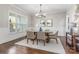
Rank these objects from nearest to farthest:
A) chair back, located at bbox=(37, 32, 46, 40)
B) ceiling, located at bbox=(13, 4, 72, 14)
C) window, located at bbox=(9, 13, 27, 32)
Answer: ceiling, located at bbox=(13, 4, 72, 14) → window, located at bbox=(9, 13, 27, 32) → chair back, located at bbox=(37, 32, 46, 40)

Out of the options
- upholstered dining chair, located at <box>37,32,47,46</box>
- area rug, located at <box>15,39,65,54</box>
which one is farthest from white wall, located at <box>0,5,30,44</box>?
upholstered dining chair, located at <box>37,32,47,46</box>

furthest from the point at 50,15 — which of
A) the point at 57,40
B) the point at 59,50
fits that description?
the point at 59,50

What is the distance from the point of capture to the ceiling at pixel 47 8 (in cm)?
231

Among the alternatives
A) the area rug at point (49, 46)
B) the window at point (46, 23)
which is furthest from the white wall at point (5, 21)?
the window at point (46, 23)

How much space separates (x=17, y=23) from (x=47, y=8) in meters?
0.95

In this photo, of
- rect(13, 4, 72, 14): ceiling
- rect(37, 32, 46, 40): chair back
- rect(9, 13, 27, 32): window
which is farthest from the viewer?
rect(37, 32, 46, 40): chair back

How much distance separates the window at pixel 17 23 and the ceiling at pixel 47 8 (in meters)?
0.29

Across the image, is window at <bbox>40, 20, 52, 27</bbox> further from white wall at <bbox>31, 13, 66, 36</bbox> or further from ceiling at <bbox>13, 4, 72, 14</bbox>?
ceiling at <bbox>13, 4, 72, 14</bbox>

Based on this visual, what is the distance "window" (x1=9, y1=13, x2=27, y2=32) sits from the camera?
2412 millimetres

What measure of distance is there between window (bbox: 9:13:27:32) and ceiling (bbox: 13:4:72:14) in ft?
0.97

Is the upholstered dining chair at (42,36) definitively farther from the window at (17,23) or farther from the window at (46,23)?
the window at (17,23)

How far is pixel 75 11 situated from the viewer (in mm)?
2328

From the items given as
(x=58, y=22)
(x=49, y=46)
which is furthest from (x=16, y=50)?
(x=58, y=22)

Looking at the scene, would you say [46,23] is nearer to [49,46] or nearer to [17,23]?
[49,46]
